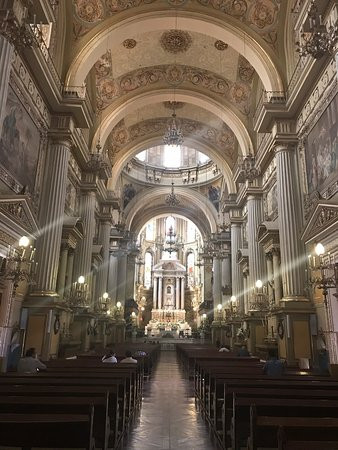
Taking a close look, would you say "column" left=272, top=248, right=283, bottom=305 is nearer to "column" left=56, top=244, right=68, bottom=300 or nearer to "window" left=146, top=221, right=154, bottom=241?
"column" left=56, top=244, right=68, bottom=300

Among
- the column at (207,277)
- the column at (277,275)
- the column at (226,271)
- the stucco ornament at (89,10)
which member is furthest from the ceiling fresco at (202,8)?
the column at (207,277)

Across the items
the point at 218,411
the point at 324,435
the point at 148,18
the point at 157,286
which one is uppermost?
the point at 148,18

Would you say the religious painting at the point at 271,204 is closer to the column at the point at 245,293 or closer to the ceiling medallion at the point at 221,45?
the column at the point at 245,293

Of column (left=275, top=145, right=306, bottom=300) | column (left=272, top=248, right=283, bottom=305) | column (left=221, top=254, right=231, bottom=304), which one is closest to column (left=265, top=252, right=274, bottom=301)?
column (left=272, top=248, right=283, bottom=305)

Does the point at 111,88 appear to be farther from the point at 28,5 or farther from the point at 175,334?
the point at 175,334

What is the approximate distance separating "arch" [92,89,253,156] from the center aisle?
11598mm

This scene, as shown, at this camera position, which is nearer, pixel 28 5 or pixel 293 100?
pixel 28 5

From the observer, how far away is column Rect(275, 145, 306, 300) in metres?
10.4

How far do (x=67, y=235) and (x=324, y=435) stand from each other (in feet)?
34.8

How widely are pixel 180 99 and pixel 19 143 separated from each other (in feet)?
34.8

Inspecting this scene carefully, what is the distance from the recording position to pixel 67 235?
12242mm

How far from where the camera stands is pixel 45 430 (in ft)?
9.02

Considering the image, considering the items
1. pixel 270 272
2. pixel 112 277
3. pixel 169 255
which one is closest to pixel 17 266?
pixel 270 272

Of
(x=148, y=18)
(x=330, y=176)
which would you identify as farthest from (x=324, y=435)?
(x=148, y=18)
